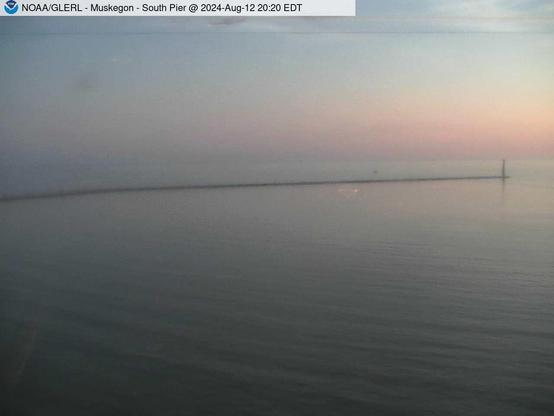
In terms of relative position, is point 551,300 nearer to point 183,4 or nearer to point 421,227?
point 421,227

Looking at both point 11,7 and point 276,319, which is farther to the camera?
point 276,319

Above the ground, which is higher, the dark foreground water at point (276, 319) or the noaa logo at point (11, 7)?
the noaa logo at point (11, 7)

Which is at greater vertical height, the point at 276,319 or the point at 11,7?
the point at 11,7

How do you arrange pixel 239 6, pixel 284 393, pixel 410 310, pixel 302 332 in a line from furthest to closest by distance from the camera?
1. pixel 410 310
2. pixel 302 332
3. pixel 284 393
4. pixel 239 6

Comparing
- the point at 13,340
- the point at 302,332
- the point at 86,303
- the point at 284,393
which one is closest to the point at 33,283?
the point at 86,303
